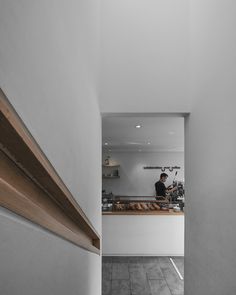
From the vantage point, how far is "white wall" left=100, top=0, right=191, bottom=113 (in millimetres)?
2695

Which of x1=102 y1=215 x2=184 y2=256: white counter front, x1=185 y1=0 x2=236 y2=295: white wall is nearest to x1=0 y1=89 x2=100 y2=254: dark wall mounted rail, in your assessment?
x1=185 y1=0 x2=236 y2=295: white wall

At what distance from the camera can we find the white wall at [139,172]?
965 cm

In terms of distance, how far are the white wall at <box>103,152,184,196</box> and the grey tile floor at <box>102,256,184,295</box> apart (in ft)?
15.6

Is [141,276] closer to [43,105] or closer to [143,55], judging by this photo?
[143,55]

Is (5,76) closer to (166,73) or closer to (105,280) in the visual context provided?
(166,73)

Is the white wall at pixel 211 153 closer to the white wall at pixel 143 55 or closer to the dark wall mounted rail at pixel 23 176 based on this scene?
the white wall at pixel 143 55

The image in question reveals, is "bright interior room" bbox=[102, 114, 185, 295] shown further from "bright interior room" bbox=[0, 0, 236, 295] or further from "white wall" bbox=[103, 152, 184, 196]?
"white wall" bbox=[103, 152, 184, 196]

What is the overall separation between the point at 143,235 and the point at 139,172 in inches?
188

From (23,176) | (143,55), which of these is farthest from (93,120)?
(23,176)

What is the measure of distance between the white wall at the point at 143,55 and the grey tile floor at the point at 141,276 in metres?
3.05

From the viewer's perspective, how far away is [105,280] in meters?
3.96

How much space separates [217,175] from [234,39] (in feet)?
3.43

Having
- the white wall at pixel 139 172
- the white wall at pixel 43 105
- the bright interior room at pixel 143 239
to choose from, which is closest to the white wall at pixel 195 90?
the bright interior room at pixel 143 239

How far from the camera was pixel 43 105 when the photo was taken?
0.84m
